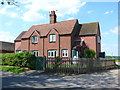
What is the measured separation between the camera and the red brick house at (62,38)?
1111 inches

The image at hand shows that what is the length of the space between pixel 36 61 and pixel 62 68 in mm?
4105

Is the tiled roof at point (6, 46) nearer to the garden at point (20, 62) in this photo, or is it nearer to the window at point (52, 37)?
the window at point (52, 37)

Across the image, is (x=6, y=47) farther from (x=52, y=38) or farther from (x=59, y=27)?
(x=59, y=27)

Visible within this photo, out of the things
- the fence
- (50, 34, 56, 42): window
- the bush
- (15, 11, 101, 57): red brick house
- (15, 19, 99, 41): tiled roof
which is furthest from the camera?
(50, 34, 56, 42): window

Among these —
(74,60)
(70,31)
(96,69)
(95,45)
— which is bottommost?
(96,69)

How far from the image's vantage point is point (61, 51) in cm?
2922

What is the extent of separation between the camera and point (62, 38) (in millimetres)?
29406

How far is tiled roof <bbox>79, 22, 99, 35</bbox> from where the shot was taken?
28.4 metres

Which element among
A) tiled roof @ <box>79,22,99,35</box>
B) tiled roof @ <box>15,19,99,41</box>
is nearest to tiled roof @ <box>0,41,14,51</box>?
tiled roof @ <box>15,19,99,41</box>

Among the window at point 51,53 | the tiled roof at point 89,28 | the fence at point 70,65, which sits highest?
the tiled roof at point 89,28

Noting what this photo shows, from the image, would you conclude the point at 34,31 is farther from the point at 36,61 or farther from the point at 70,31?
the point at 36,61

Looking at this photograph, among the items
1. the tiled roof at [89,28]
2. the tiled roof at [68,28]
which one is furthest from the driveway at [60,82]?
the tiled roof at [68,28]

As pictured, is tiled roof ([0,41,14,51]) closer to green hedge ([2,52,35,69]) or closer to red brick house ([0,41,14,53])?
red brick house ([0,41,14,53])

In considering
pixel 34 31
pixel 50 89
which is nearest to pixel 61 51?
pixel 34 31
